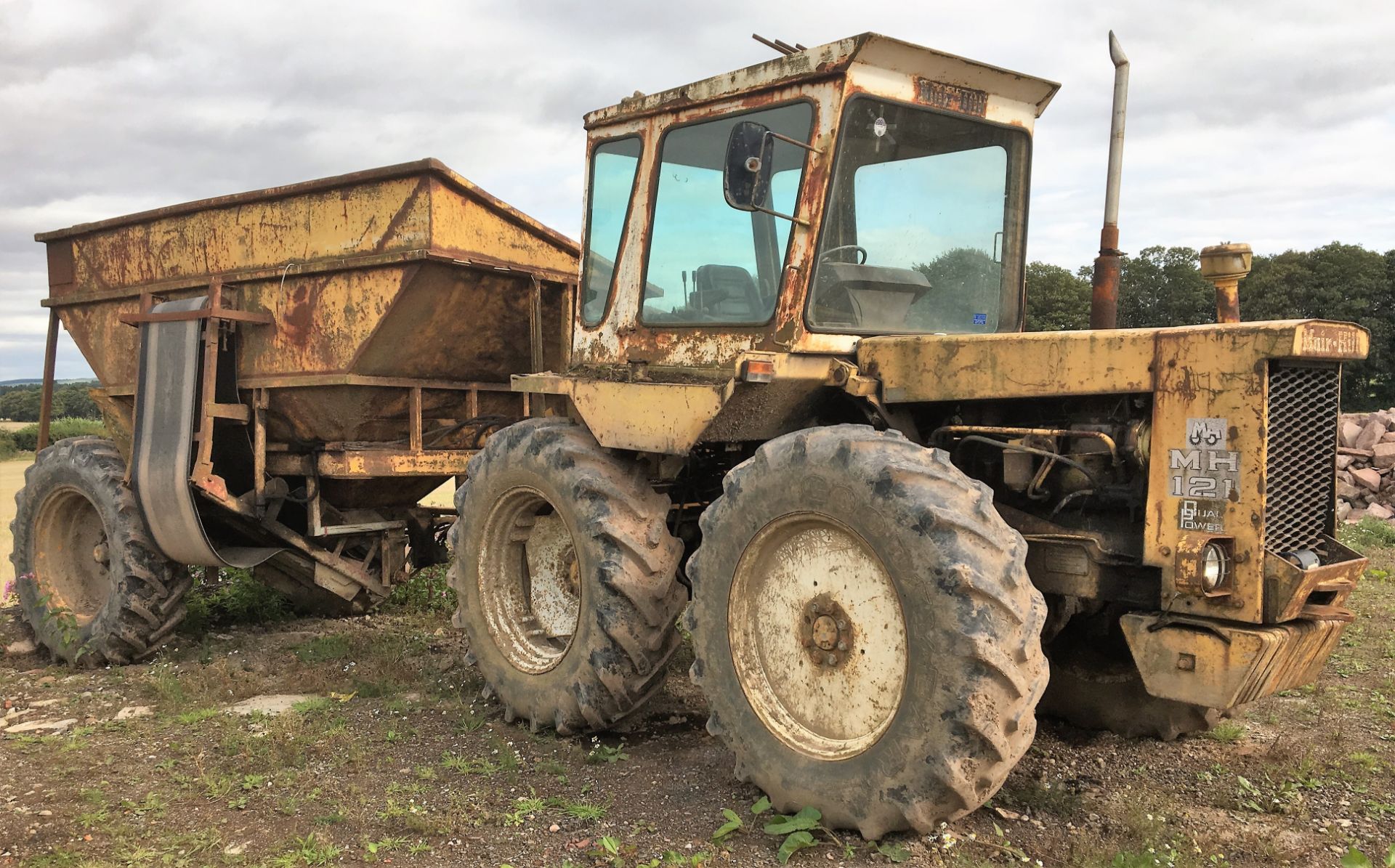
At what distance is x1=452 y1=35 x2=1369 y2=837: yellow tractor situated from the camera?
3654 mm

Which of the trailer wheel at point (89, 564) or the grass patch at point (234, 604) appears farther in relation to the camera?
the grass patch at point (234, 604)

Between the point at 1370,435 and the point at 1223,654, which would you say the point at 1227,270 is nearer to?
the point at 1223,654

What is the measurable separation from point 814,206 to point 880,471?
4.22ft

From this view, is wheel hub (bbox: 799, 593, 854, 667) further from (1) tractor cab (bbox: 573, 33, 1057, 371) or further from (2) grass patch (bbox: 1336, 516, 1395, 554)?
(2) grass patch (bbox: 1336, 516, 1395, 554)

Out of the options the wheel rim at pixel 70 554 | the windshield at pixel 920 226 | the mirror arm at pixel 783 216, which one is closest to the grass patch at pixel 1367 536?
the windshield at pixel 920 226

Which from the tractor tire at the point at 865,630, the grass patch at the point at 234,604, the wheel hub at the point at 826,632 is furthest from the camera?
the grass patch at the point at 234,604

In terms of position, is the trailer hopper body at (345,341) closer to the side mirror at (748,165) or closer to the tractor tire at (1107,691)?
the side mirror at (748,165)

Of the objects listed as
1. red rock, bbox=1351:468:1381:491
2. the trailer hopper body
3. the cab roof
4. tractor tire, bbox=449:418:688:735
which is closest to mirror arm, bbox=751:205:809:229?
the cab roof

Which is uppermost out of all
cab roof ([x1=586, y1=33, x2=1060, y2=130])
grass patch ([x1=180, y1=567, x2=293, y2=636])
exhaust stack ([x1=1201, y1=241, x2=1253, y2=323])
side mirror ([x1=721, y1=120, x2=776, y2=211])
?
cab roof ([x1=586, y1=33, x2=1060, y2=130])

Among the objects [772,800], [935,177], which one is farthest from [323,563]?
[935,177]

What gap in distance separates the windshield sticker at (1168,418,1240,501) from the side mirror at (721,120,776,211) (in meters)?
1.76

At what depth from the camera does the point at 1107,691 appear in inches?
188

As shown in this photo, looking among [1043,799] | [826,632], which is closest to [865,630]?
[826,632]

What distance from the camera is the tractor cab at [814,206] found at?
14.8 feet
